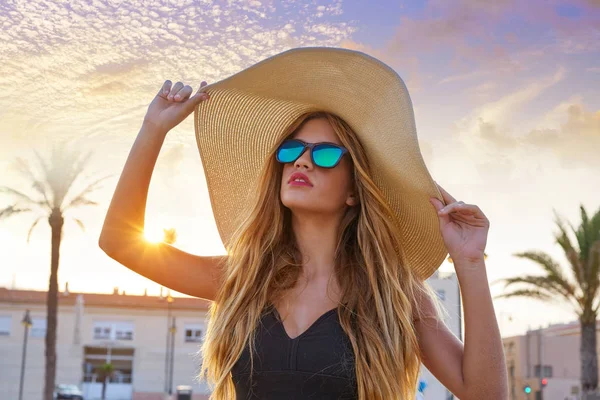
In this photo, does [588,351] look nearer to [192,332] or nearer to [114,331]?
[192,332]

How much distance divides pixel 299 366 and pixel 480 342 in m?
0.63

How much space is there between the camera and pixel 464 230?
2889mm

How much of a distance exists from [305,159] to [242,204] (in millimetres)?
592

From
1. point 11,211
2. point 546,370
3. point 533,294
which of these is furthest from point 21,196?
point 546,370

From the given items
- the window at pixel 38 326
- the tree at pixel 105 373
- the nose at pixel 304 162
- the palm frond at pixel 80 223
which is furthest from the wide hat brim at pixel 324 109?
the window at pixel 38 326

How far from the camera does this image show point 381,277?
3.11m

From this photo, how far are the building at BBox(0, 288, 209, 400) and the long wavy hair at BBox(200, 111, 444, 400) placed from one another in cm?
4174

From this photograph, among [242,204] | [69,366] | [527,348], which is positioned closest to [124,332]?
[69,366]

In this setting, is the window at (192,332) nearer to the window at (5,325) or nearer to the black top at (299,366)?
the window at (5,325)

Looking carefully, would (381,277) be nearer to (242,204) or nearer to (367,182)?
→ (367,182)

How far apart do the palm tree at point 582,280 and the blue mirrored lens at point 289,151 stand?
2017cm

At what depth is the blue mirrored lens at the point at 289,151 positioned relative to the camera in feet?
10.4

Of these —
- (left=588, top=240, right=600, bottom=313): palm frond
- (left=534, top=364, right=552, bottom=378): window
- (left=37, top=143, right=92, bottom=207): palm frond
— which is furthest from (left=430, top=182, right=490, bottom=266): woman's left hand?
(left=534, top=364, right=552, bottom=378): window

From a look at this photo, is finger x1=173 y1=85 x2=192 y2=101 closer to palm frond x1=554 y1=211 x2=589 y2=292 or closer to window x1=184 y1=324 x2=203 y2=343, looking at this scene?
palm frond x1=554 y1=211 x2=589 y2=292
